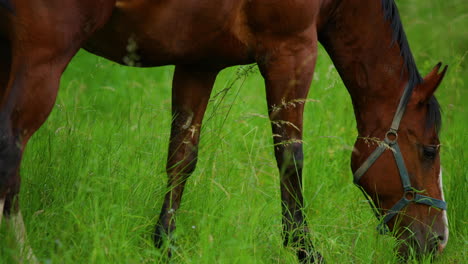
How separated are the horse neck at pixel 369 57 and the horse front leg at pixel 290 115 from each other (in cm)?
43

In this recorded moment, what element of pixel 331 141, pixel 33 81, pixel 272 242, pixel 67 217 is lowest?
pixel 331 141

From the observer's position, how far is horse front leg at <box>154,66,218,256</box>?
404cm

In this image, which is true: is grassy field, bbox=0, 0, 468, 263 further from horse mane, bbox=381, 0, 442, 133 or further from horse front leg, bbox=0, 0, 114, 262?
horse mane, bbox=381, 0, 442, 133

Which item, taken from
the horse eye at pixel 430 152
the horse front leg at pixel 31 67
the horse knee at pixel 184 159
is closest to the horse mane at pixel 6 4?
the horse front leg at pixel 31 67

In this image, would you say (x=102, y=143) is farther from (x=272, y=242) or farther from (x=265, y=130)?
(x=265, y=130)

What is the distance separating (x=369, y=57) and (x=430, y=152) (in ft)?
2.21

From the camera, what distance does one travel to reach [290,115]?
12.6ft

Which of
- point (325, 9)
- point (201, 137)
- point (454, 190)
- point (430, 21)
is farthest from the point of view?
point (430, 21)

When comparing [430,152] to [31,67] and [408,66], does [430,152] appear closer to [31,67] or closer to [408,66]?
[408,66]

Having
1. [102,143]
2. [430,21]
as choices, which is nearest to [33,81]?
[102,143]

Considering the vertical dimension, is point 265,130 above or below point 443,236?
below

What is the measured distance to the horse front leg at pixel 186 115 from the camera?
159 inches

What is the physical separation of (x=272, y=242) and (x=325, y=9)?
135 cm

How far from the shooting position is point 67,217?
3262mm
